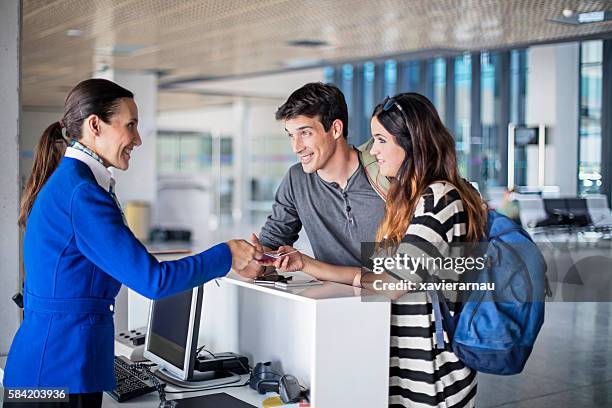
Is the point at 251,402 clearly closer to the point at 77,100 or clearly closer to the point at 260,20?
the point at 77,100

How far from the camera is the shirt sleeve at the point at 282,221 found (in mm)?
3273

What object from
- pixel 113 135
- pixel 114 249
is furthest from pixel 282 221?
pixel 114 249

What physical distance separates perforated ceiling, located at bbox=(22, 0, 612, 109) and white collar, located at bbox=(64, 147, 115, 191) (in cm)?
600

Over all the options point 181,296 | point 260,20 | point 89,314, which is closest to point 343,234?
point 181,296

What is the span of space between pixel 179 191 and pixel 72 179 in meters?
14.9

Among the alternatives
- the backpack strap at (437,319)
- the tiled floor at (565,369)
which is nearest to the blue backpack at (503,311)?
the backpack strap at (437,319)

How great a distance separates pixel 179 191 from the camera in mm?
16969

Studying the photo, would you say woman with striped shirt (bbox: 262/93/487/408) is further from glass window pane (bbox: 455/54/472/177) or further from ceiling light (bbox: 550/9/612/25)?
glass window pane (bbox: 455/54/472/177)

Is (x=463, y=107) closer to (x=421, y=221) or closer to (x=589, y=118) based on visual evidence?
(x=589, y=118)

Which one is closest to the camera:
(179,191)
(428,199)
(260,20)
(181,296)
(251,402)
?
(428,199)

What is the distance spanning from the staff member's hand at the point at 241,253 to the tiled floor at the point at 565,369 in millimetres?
4068

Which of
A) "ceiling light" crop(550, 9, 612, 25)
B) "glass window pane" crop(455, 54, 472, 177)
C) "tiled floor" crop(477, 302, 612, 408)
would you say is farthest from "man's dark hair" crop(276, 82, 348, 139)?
"glass window pane" crop(455, 54, 472, 177)

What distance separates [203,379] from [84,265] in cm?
102

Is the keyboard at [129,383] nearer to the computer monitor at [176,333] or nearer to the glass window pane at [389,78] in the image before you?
the computer monitor at [176,333]
